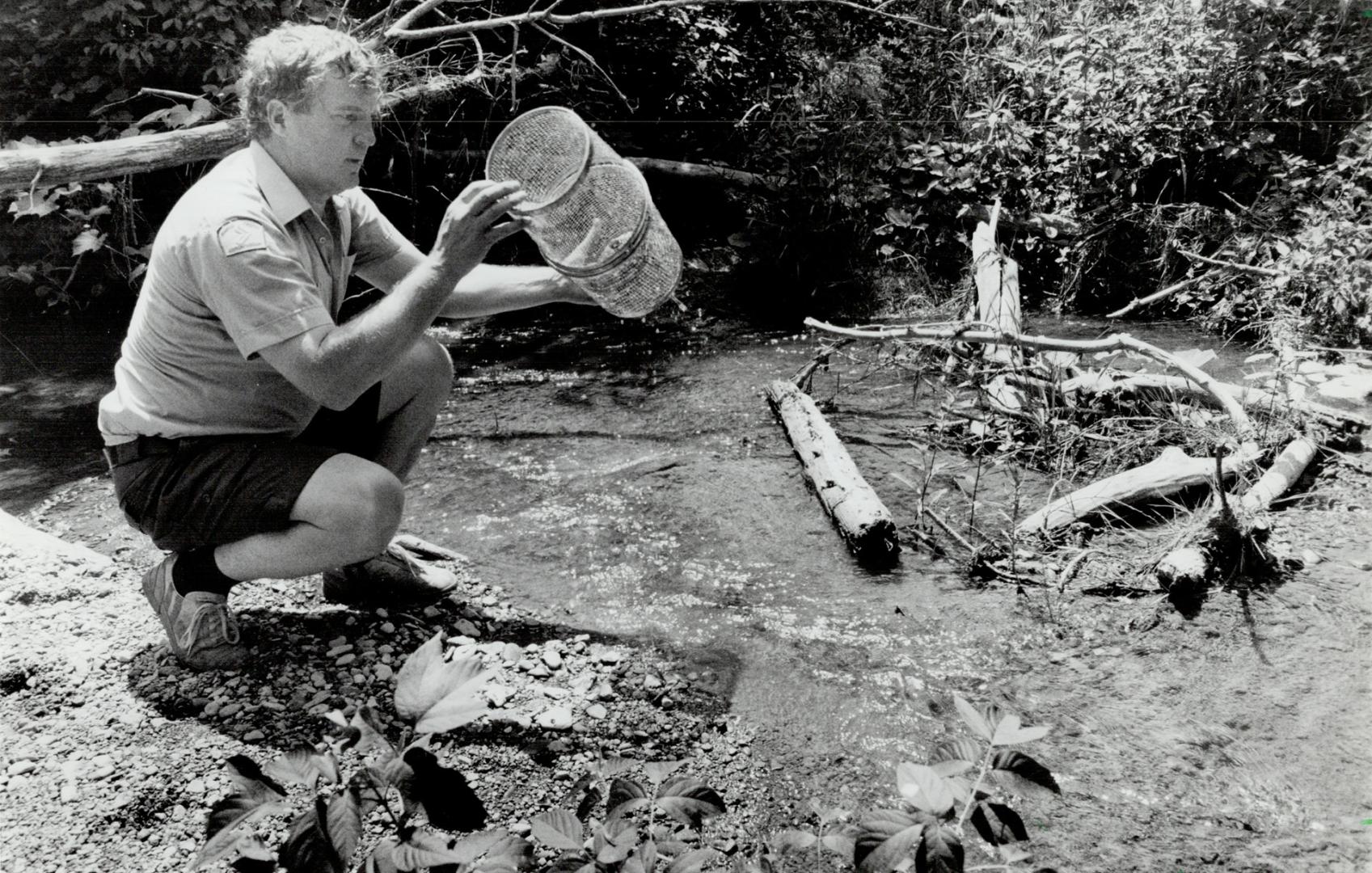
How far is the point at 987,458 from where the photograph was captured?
4008 mm

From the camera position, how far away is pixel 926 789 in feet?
4.52

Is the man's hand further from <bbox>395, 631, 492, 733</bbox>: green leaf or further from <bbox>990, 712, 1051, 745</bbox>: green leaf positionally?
<bbox>990, 712, 1051, 745</bbox>: green leaf

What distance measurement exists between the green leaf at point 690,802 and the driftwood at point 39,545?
231 centimetres

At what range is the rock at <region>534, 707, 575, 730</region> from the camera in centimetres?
243

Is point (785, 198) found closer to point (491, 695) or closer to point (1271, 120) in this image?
point (1271, 120)

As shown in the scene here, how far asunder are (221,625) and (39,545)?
95 centimetres

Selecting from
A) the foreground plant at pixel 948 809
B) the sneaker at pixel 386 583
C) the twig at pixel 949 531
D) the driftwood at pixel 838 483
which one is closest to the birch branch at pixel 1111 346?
the driftwood at pixel 838 483

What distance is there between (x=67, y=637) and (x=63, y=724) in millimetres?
395

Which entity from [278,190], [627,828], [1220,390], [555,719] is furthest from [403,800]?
[1220,390]

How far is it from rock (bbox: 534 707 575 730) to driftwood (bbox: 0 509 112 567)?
1.58m

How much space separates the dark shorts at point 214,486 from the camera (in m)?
2.45

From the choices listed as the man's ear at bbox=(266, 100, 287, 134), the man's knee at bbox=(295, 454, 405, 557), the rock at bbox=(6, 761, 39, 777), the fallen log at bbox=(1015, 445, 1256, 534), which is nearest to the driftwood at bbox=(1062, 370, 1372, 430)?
the fallen log at bbox=(1015, 445, 1256, 534)

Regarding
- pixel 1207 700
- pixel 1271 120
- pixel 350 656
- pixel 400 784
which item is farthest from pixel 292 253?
pixel 1271 120

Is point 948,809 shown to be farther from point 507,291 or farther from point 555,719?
point 507,291
